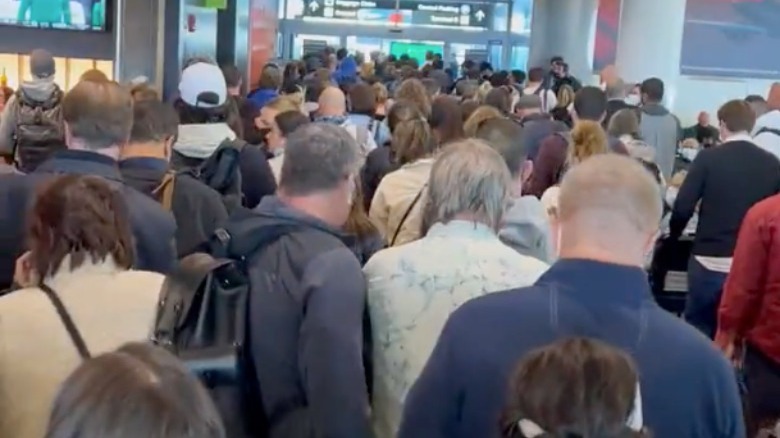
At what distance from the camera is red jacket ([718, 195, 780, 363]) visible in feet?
15.1

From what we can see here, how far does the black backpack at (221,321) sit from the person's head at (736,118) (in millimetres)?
3799

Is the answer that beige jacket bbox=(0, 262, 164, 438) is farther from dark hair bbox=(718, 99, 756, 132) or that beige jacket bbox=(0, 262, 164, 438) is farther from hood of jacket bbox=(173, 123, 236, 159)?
dark hair bbox=(718, 99, 756, 132)

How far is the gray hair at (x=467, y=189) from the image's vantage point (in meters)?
3.02

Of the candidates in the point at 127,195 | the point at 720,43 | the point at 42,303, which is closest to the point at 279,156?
the point at 127,195

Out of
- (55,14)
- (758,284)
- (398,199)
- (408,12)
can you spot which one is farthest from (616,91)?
(408,12)

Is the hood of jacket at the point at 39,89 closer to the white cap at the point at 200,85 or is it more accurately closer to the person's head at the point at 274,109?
the person's head at the point at 274,109

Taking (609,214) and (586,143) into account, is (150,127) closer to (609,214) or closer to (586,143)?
(609,214)

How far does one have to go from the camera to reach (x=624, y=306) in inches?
94.1

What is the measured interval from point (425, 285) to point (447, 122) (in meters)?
2.87

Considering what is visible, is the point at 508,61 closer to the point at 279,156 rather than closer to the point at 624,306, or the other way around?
the point at 279,156

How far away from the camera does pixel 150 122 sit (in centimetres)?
398

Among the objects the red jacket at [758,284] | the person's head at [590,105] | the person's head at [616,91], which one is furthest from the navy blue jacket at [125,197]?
the person's head at [616,91]

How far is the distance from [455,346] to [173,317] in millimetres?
648

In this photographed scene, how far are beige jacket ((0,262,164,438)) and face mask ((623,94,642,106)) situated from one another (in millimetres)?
7549
